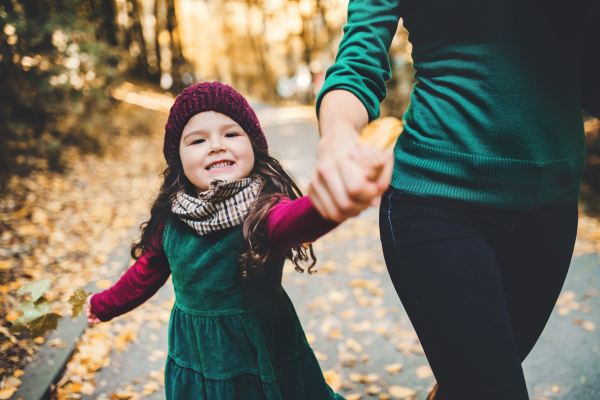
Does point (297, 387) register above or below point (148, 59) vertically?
below

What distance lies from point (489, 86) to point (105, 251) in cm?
460

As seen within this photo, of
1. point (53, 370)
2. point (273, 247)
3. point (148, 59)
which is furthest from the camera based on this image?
point (148, 59)

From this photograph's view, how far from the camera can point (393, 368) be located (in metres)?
2.92

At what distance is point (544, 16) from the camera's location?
3.50 ft

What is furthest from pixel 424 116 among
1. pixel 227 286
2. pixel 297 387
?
pixel 297 387

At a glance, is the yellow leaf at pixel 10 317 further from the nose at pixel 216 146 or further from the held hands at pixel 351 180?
the held hands at pixel 351 180

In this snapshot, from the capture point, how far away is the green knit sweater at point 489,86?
3.52 feet

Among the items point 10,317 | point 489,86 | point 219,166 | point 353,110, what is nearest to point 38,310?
point 219,166

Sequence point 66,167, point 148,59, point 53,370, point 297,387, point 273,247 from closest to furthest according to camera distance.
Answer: point 273,247, point 297,387, point 53,370, point 66,167, point 148,59

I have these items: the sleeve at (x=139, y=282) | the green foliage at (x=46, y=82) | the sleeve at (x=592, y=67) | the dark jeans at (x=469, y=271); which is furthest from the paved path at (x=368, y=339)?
the green foliage at (x=46, y=82)

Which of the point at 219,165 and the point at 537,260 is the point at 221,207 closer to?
the point at 219,165

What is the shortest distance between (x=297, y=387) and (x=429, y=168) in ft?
3.67

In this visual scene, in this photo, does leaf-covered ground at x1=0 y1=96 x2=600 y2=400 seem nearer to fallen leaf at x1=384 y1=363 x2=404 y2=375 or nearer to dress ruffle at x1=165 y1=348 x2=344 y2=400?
fallen leaf at x1=384 y1=363 x2=404 y2=375

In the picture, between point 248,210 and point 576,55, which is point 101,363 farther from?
point 576,55
